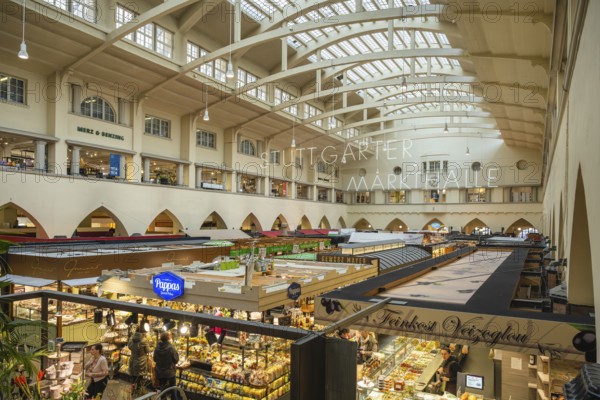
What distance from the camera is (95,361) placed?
2703mm

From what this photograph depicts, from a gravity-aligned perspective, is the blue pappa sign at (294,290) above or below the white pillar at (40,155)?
below

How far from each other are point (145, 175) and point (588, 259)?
18665 mm

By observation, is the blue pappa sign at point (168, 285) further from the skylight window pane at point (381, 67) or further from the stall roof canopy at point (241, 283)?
the skylight window pane at point (381, 67)

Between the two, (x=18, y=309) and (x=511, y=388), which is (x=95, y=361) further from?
(x=18, y=309)

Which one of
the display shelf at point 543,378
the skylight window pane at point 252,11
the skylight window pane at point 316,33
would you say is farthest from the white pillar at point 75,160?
the display shelf at point 543,378

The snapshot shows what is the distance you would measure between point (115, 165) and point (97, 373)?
16.9 meters

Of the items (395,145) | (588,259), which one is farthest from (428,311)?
(395,145)

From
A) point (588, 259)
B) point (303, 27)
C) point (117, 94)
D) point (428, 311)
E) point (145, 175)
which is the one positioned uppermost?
point (303, 27)

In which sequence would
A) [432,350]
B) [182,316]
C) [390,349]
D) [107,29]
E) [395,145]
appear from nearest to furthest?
[182,316]
[390,349]
[432,350]
[107,29]
[395,145]

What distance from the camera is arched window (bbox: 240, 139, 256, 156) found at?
87.0 ft

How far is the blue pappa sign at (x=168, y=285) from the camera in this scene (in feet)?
24.1

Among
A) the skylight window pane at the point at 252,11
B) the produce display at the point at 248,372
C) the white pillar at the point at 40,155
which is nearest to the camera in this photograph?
the produce display at the point at 248,372

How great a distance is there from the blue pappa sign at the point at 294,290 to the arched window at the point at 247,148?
19.5 metres

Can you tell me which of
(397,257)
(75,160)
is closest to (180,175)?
(75,160)
